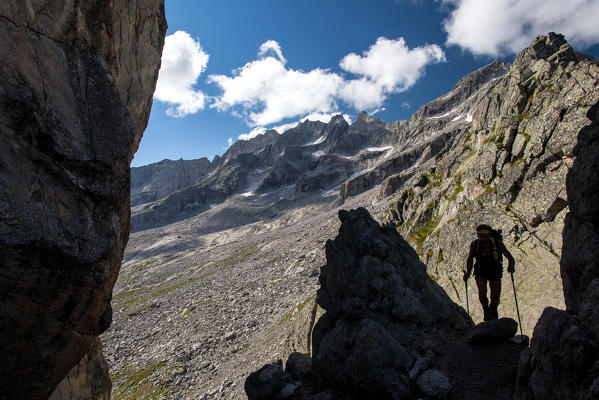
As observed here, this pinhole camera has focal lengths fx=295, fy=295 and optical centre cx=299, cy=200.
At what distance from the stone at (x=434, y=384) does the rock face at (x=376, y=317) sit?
27 millimetres

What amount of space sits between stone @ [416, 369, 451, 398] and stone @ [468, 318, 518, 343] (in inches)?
95.1

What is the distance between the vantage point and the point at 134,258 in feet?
543

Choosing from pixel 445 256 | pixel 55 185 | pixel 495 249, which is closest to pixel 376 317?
pixel 495 249

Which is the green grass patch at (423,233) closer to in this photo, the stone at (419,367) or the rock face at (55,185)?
the stone at (419,367)

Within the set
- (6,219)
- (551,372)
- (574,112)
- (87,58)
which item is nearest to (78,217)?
(6,219)

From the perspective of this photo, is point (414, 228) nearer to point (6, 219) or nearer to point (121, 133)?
point (121, 133)

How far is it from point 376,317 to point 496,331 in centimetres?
455

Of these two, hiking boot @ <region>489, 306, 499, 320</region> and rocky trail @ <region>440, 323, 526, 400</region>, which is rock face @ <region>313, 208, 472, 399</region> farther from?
hiking boot @ <region>489, 306, 499, 320</region>

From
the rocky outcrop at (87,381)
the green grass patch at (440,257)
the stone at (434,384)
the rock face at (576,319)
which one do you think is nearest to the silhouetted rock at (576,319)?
the rock face at (576,319)

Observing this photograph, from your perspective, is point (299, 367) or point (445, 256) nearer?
point (299, 367)

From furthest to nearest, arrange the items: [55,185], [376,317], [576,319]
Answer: [376,317], [55,185], [576,319]

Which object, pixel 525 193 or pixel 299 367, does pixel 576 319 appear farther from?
pixel 525 193

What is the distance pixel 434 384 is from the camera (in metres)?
8.65

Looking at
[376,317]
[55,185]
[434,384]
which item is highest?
[55,185]
